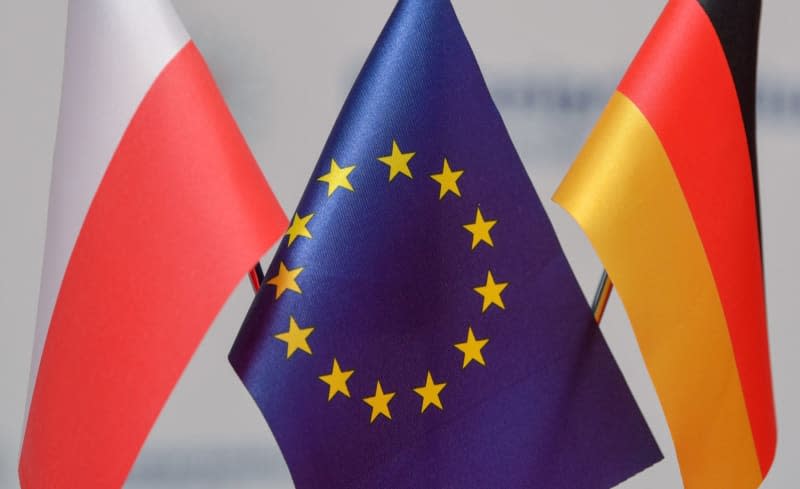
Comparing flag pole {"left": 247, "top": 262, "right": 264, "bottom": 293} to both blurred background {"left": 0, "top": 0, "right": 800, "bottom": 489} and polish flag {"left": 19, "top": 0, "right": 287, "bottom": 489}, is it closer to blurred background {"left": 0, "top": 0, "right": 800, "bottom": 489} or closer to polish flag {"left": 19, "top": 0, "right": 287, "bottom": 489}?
polish flag {"left": 19, "top": 0, "right": 287, "bottom": 489}

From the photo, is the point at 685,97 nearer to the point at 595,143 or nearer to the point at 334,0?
the point at 595,143

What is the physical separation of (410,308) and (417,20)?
191 mm

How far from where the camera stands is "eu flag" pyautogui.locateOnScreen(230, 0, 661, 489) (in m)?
0.70

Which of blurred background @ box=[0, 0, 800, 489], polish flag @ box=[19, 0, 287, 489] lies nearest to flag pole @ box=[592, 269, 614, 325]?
polish flag @ box=[19, 0, 287, 489]

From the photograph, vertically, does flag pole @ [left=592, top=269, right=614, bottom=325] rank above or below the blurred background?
below

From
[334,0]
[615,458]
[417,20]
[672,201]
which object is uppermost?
[334,0]

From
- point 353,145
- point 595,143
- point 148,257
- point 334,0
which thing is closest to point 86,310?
point 148,257

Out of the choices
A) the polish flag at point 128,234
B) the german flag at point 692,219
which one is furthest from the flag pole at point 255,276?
the german flag at point 692,219

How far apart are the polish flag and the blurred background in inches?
18.0

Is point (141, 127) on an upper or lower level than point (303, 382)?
upper

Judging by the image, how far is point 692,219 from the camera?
75 centimetres

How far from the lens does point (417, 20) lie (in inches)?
28.3

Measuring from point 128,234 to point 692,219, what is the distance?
1.26 feet

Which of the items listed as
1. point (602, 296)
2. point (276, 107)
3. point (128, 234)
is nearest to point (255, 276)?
point (128, 234)
